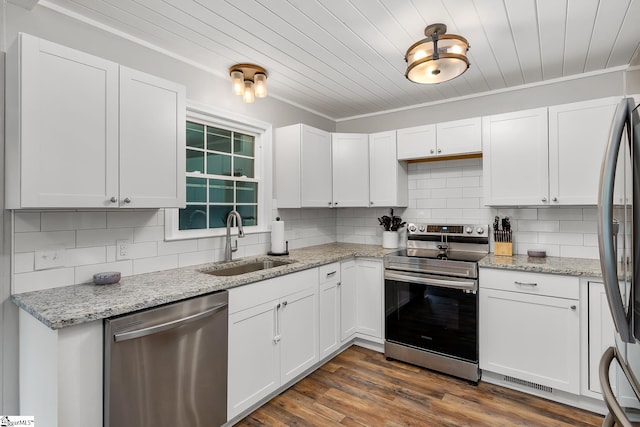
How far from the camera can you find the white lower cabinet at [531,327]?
90.0 inches

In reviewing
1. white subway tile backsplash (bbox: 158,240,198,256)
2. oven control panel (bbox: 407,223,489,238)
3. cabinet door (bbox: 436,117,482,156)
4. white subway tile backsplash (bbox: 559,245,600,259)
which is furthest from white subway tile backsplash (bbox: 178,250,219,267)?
white subway tile backsplash (bbox: 559,245,600,259)

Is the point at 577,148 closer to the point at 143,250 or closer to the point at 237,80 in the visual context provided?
the point at 237,80

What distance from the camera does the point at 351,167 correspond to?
11.8 feet

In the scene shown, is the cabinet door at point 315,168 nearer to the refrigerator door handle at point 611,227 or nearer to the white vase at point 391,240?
the white vase at point 391,240

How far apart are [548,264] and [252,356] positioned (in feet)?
7.21

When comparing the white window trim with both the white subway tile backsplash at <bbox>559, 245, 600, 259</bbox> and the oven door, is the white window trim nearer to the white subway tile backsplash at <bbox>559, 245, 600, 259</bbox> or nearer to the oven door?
the oven door

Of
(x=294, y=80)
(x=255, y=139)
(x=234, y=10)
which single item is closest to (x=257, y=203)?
(x=255, y=139)

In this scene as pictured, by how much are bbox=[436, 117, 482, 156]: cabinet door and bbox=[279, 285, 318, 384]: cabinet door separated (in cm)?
176

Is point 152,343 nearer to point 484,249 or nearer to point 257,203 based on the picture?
point 257,203

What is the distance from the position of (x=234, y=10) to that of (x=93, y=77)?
83cm

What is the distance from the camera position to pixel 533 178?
269 cm

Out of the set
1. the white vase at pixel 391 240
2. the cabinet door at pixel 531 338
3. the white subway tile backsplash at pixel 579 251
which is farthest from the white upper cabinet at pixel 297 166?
the white subway tile backsplash at pixel 579 251

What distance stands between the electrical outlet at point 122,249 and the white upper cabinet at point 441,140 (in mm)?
2495

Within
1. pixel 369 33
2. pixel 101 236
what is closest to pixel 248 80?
pixel 369 33
